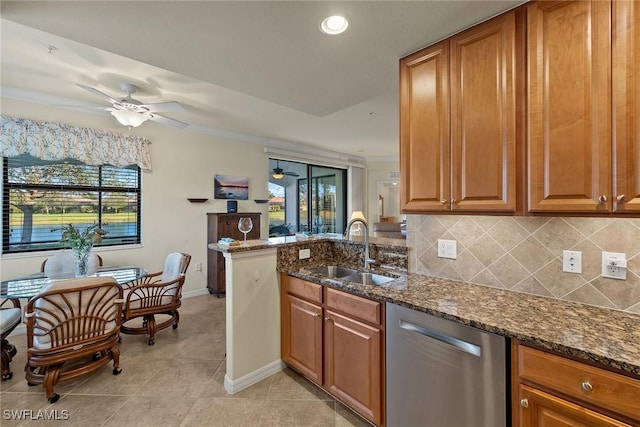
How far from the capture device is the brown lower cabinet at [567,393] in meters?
0.89

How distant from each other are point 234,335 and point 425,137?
1.97 metres

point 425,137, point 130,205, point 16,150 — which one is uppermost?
point 16,150

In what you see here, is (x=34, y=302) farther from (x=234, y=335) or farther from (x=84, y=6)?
(x=84, y=6)

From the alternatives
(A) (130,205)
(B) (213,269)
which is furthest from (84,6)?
(B) (213,269)

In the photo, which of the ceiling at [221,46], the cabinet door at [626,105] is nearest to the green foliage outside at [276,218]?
the ceiling at [221,46]

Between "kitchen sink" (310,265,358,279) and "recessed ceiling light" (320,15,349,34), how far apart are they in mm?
1666

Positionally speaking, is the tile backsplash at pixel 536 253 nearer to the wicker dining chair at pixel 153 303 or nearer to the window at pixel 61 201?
the wicker dining chair at pixel 153 303

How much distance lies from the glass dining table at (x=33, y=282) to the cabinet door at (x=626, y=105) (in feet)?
11.3


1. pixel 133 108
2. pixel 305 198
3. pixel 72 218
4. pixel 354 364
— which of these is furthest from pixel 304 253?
pixel 305 198

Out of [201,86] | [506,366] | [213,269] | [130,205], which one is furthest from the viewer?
[213,269]

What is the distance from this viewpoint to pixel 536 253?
4.99 ft

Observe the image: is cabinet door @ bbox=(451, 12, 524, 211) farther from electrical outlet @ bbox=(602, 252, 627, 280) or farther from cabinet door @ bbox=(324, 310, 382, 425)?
cabinet door @ bbox=(324, 310, 382, 425)

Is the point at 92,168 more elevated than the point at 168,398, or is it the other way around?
the point at 92,168

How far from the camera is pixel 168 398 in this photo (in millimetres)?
2064
